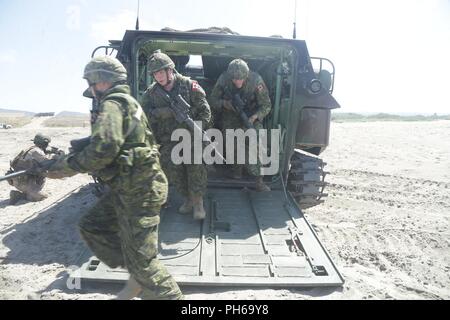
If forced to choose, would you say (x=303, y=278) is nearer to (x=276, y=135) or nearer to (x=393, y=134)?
(x=276, y=135)

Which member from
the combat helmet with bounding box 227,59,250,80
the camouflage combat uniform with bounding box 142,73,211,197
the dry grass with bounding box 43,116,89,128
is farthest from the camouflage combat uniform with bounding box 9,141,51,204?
the dry grass with bounding box 43,116,89,128

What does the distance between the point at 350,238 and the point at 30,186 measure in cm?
458

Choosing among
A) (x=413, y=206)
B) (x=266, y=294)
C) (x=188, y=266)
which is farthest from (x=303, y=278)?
(x=413, y=206)

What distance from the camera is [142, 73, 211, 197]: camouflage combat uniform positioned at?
438 cm

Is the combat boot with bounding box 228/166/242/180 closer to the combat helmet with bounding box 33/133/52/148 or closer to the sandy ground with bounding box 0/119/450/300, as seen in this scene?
the sandy ground with bounding box 0/119/450/300

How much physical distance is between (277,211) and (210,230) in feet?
2.97

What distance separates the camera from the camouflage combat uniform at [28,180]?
5.92 metres

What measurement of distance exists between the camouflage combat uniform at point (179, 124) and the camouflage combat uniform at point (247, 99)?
700mm

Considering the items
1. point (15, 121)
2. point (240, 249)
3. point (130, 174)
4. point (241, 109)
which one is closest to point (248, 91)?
point (241, 109)

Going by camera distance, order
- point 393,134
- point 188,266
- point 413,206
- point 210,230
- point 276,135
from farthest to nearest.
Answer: point 393,134
point 413,206
point 276,135
point 210,230
point 188,266

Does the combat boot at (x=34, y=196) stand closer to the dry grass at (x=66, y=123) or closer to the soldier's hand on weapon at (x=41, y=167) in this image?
the soldier's hand on weapon at (x=41, y=167)

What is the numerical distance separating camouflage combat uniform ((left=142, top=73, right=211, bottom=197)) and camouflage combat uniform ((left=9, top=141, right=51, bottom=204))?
231 cm

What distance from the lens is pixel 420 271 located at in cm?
391

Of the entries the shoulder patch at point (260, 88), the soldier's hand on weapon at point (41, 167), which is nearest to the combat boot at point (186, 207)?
the shoulder patch at point (260, 88)
